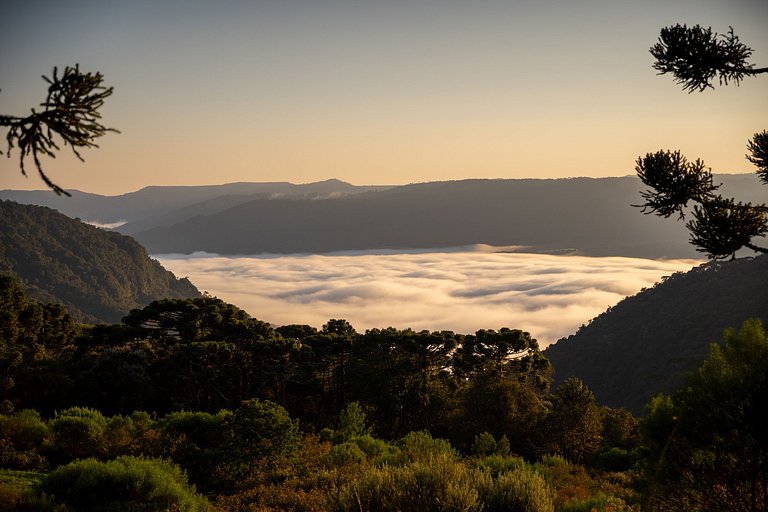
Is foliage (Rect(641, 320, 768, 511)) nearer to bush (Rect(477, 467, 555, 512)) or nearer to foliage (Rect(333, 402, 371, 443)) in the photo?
bush (Rect(477, 467, 555, 512))

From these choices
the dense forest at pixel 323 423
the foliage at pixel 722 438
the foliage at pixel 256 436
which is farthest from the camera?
the foliage at pixel 256 436

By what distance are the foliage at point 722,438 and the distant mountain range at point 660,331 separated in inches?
2685

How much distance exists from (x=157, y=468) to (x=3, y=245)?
219845 millimetres

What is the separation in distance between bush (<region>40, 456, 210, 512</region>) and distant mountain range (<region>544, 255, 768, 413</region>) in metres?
71.9

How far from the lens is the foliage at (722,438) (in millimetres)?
10836

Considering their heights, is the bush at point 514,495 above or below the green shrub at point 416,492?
below

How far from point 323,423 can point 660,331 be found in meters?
73.3

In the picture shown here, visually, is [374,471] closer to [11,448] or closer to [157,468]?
[157,468]

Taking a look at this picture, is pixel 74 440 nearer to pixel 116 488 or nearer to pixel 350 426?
pixel 116 488

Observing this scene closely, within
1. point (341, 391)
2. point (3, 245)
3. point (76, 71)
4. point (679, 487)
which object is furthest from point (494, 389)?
point (3, 245)

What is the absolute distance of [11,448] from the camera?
61.9ft

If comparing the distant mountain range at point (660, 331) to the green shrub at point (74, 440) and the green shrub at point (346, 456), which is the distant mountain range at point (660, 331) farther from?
the green shrub at point (74, 440)

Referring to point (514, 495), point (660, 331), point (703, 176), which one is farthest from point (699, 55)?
point (660, 331)

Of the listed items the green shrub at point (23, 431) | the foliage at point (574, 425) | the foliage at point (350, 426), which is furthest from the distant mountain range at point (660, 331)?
the green shrub at point (23, 431)
